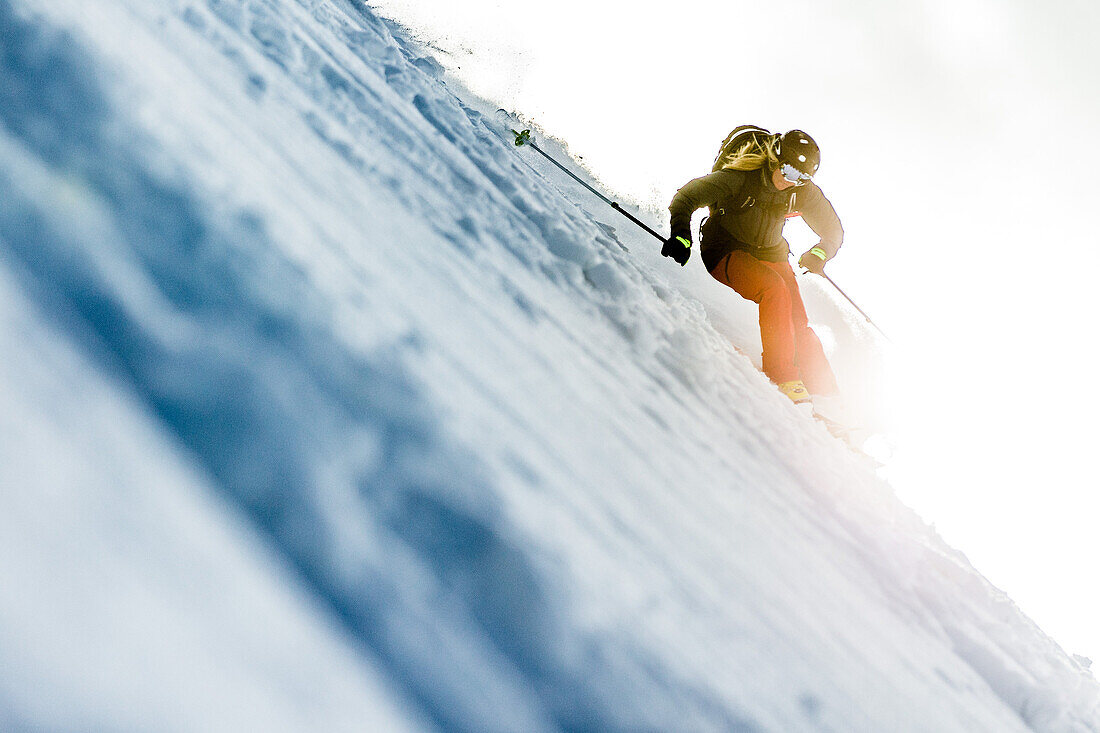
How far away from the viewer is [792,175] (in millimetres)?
3461

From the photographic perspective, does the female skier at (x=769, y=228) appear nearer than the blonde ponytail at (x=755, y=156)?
Yes

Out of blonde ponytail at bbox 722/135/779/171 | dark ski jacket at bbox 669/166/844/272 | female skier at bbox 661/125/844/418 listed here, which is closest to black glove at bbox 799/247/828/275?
female skier at bbox 661/125/844/418

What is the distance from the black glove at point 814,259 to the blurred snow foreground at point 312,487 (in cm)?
285

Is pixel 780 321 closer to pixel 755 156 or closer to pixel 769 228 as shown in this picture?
pixel 769 228

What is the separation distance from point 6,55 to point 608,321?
1316 millimetres

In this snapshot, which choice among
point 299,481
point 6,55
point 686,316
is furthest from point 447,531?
point 686,316

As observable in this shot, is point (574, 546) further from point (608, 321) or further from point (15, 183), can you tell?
point (608, 321)

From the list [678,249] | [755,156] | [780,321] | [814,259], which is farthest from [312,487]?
[814,259]

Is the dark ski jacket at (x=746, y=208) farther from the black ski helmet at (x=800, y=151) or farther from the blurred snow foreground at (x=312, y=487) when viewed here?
the blurred snow foreground at (x=312, y=487)

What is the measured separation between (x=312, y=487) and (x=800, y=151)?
3.56 metres

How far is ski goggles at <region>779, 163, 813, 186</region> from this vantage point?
3453 millimetres

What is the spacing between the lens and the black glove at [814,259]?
12.4 feet

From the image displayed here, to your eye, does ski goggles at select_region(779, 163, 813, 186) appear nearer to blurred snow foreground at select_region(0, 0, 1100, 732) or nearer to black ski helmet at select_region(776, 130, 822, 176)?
black ski helmet at select_region(776, 130, 822, 176)

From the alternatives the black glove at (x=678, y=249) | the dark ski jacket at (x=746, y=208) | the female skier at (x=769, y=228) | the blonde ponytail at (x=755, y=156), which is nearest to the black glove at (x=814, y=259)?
the female skier at (x=769, y=228)
